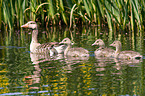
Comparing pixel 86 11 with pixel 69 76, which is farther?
pixel 86 11

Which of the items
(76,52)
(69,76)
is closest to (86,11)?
(76,52)

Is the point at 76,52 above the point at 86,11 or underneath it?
underneath

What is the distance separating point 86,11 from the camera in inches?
612

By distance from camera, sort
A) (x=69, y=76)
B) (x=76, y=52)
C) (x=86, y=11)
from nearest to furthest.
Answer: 1. (x=69, y=76)
2. (x=76, y=52)
3. (x=86, y=11)

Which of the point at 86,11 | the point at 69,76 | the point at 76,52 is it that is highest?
the point at 86,11

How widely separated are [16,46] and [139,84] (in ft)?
22.3

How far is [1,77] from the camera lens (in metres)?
7.55

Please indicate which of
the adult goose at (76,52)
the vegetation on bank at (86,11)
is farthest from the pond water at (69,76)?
the vegetation on bank at (86,11)

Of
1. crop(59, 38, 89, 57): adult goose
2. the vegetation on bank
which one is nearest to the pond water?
crop(59, 38, 89, 57): adult goose

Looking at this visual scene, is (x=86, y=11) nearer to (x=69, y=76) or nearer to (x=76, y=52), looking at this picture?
(x=76, y=52)

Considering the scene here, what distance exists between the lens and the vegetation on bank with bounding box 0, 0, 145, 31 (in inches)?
555

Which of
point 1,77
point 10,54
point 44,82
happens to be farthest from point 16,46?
point 44,82

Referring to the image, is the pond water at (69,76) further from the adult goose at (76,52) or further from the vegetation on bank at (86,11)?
the vegetation on bank at (86,11)

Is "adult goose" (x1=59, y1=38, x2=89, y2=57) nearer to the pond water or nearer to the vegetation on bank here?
the pond water
